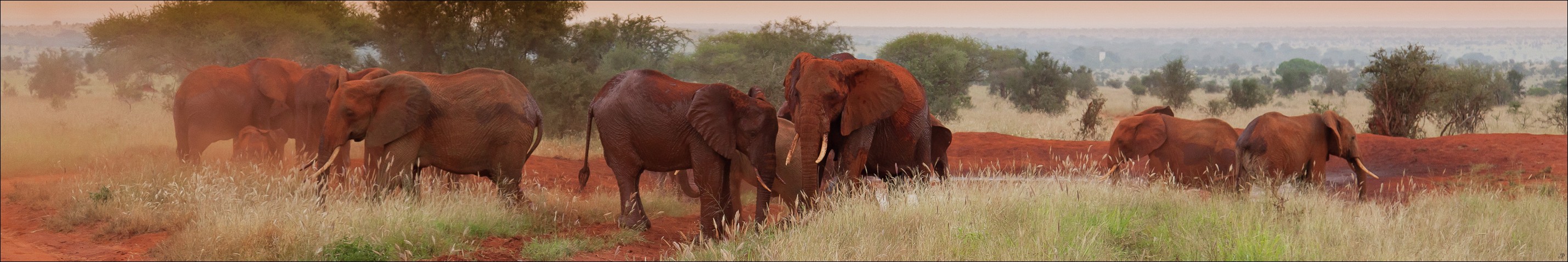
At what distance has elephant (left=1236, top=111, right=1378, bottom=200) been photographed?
34.7ft

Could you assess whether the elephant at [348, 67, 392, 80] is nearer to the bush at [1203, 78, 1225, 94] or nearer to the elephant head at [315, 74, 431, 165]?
the elephant head at [315, 74, 431, 165]

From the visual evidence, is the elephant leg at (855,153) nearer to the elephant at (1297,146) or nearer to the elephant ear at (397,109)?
the elephant ear at (397,109)

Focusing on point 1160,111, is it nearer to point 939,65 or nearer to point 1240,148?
point 1240,148

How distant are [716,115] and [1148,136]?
20.4ft

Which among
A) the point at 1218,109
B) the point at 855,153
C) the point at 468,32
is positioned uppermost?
the point at 855,153

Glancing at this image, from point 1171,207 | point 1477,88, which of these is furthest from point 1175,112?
point 1171,207

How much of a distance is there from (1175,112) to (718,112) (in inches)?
1158

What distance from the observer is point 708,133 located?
8.27 metres

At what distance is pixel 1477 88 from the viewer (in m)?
26.1

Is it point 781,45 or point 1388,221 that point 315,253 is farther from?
point 781,45

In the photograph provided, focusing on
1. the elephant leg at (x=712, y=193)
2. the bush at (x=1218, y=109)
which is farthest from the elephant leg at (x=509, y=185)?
the bush at (x=1218, y=109)

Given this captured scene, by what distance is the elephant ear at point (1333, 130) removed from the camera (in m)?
10.7

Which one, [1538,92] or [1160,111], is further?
[1538,92]

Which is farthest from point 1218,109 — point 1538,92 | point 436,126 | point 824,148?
point 436,126
